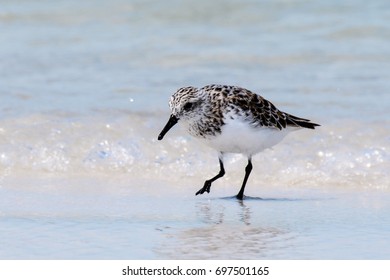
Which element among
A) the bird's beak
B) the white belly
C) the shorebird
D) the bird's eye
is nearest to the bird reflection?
the shorebird

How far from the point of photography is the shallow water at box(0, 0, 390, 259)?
6.48m

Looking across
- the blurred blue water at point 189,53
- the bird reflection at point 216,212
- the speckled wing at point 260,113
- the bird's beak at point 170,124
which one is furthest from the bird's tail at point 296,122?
the blurred blue water at point 189,53

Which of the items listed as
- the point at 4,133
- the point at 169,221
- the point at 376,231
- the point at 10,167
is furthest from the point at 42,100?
the point at 376,231

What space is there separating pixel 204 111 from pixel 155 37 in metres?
5.94

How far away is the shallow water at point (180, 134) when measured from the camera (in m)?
6.48

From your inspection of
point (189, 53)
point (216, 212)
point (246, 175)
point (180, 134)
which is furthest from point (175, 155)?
point (189, 53)

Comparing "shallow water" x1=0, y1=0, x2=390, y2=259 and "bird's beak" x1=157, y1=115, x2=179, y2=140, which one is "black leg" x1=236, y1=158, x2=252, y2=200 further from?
"bird's beak" x1=157, y1=115, x2=179, y2=140

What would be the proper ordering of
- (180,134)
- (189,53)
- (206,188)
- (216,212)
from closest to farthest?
(216,212)
(206,188)
(180,134)
(189,53)

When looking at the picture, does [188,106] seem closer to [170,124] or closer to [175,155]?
[170,124]

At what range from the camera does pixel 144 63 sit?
40.0 feet

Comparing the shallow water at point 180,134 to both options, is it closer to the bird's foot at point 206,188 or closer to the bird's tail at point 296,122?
the bird's foot at point 206,188

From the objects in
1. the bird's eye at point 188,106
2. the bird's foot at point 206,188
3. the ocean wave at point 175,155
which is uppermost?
the bird's eye at point 188,106

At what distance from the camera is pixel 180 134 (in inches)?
363

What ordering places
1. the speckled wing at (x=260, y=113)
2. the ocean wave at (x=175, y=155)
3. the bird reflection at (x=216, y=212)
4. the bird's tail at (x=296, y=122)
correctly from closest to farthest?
the bird reflection at (x=216, y=212) < the speckled wing at (x=260, y=113) < the bird's tail at (x=296, y=122) < the ocean wave at (x=175, y=155)
